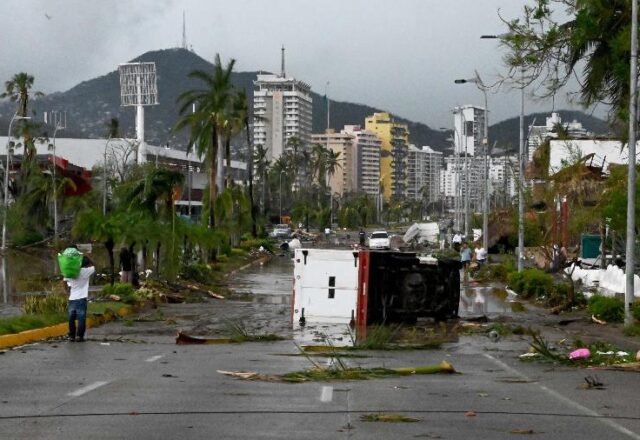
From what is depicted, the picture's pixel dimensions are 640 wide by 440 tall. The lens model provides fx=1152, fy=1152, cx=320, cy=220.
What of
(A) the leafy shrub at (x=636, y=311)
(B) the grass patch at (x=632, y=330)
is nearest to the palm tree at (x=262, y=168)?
(A) the leafy shrub at (x=636, y=311)

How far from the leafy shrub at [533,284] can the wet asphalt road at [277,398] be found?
1872 centimetres

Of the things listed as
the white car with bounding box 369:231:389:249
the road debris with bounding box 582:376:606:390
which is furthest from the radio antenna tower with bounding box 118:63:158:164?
the road debris with bounding box 582:376:606:390

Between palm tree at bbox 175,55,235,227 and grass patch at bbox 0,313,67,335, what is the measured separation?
3883 cm

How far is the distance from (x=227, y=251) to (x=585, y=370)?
5481 centimetres

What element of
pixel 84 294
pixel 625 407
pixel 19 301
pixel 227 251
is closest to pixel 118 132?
pixel 227 251

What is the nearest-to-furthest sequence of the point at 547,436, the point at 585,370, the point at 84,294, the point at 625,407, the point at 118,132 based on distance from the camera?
1. the point at 547,436
2. the point at 625,407
3. the point at 585,370
4. the point at 84,294
5. the point at 118,132

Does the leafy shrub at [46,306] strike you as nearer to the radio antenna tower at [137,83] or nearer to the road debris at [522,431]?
the road debris at [522,431]

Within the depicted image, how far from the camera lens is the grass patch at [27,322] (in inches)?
886

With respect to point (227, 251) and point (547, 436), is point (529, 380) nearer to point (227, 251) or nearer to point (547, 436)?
point (547, 436)

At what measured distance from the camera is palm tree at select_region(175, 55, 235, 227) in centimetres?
6431

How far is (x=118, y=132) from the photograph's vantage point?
515ft

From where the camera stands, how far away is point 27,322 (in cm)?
2373

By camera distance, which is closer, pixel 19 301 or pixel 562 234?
pixel 19 301

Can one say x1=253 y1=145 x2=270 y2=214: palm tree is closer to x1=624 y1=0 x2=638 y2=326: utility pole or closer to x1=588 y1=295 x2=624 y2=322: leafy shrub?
x1=588 y1=295 x2=624 y2=322: leafy shrub
